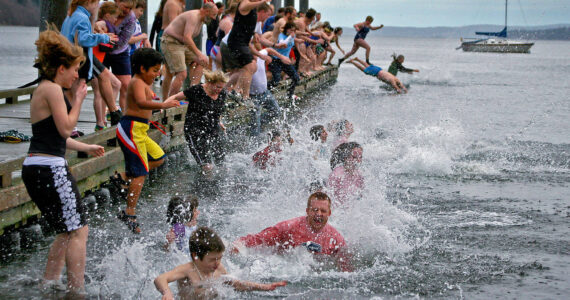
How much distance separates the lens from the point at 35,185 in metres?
4.75

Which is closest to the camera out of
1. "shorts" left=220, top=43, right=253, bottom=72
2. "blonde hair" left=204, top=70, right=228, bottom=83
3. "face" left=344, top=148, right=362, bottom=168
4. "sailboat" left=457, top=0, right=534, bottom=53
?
"face" left=344, top=148, right=362, bottom=168

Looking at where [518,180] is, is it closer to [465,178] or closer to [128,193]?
[465,178]

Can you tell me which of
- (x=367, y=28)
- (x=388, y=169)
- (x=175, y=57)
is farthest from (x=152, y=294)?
(x=367, y=28)

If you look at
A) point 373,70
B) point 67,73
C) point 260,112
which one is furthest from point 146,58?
point 373,70

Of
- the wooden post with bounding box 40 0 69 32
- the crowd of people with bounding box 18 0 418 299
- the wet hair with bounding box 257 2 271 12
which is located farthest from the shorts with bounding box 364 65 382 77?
the wooden post with bounding box 40 0 69 32

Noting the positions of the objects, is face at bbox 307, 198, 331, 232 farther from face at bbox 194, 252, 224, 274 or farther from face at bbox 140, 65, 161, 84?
face at bbox 140, 65, 161, 84

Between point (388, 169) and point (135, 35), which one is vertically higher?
point (135, 35)

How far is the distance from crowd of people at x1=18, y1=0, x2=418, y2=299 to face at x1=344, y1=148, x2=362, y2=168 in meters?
0.02

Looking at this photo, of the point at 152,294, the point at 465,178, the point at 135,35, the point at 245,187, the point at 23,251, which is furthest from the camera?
the point at 465,178

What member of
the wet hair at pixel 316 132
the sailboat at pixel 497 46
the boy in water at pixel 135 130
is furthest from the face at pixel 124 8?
the sailboat at pixel 497 46

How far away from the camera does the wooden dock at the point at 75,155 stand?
6246 millimetres

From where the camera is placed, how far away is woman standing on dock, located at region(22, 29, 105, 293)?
465cm

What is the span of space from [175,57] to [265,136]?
128 inches

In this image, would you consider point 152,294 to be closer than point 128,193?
Yes
